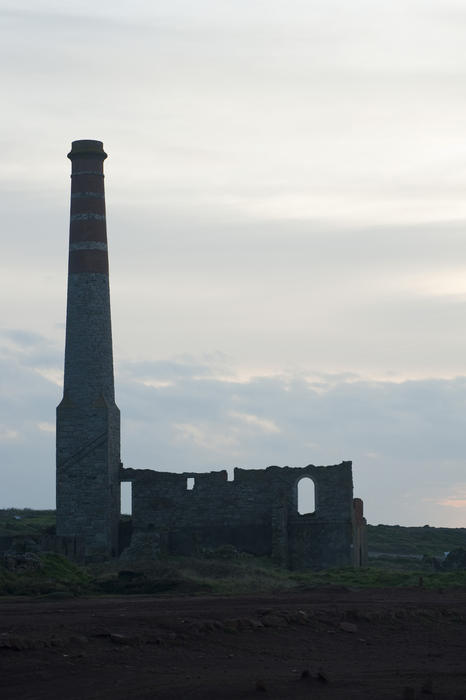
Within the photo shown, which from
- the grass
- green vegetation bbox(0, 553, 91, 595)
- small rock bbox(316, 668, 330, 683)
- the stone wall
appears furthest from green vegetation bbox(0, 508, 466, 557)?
small rock bbox(316, 668, 330, 683)

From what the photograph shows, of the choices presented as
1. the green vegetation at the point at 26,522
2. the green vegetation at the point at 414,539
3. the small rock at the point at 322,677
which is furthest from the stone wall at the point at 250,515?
the small rock at the point at 322,677

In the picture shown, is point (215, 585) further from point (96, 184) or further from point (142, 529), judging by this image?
point (96, 184)

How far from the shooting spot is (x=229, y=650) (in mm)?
18531

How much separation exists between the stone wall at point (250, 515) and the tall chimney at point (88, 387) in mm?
1294

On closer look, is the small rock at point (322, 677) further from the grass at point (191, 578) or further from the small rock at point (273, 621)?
the grass at point (191, 578)

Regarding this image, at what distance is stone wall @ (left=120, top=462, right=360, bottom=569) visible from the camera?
128 feet

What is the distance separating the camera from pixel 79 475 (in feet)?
130

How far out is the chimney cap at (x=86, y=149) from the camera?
1599 inches

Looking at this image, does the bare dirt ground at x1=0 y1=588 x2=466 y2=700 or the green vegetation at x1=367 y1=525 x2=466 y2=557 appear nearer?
the bare dirt ground at x1=0 y1=588 x2=466 y2=700

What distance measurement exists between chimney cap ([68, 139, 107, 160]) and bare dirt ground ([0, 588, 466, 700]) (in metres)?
19.8

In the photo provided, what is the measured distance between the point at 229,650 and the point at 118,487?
2282cm

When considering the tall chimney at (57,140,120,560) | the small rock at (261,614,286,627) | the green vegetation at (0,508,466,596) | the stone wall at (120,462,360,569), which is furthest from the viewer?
the tall chimney at (57,140,120,560)

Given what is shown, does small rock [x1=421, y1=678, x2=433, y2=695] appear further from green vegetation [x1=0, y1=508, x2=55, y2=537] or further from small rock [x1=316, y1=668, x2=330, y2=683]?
green vegetation [x1=0, y1=508, x2=55, y2=537]

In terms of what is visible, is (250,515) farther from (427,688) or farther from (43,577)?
(427,688)
